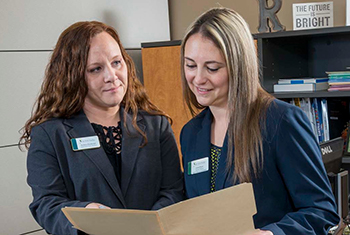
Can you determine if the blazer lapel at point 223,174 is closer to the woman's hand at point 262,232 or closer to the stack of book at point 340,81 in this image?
the woman's hand at point 262,232

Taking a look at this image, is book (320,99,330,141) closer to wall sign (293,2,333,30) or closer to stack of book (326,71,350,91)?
stack of book (326,71,350,91)

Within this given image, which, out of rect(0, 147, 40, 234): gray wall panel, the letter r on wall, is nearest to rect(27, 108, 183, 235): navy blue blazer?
rect(0, 147, 40, 234): gray wall panel

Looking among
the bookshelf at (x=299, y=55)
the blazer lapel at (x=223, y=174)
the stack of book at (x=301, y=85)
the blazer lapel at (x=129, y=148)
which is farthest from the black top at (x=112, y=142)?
the stack of book at (x=301, y=85)

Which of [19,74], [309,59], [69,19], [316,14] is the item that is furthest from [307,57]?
[19,74]

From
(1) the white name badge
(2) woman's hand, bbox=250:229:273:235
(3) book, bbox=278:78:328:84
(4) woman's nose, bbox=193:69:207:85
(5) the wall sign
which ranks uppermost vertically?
(5) the wall sign

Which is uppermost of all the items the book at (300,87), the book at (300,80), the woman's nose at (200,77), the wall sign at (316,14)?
the wall sign at (316,14)

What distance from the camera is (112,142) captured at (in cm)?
179

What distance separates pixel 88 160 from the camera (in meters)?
1.70

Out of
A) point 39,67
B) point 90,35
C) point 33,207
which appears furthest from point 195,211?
point 39,67

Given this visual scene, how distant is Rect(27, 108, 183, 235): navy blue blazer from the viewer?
1.65 metres

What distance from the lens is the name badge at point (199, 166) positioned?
1561 millimetres

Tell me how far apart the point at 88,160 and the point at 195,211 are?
0.65 m

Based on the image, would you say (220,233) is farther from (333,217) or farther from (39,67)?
(39,67)

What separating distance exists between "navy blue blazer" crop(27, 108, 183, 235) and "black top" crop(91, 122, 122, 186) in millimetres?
30
